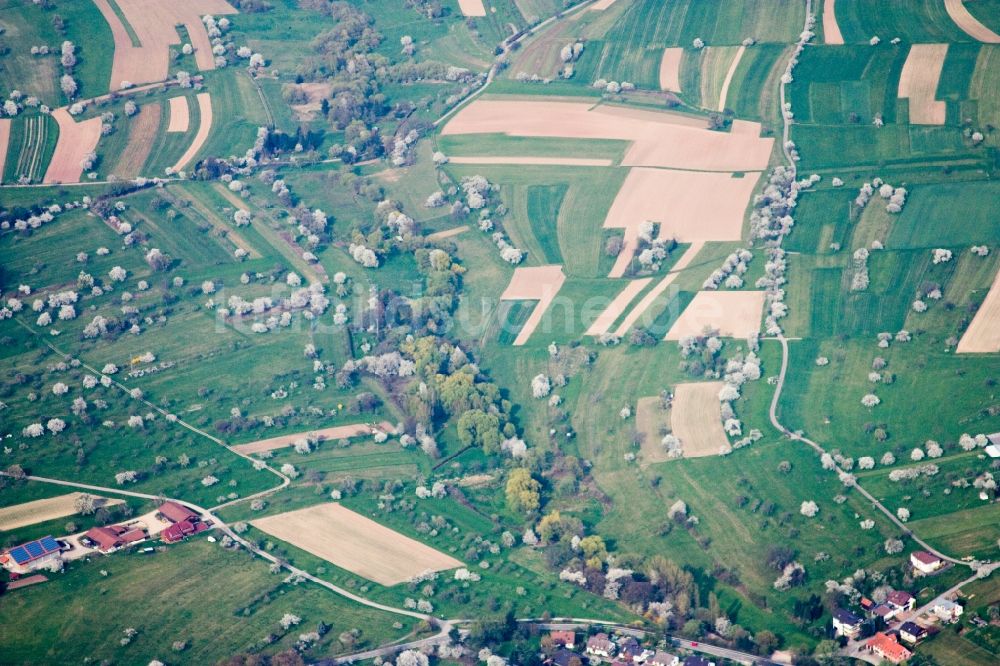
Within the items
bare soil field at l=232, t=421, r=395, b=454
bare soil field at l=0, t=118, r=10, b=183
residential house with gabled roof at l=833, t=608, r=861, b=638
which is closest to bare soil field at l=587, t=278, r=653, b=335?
bare soil field at l=232, t=421, r=395, b=454

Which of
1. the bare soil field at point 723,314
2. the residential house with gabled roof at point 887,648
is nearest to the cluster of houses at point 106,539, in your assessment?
the bare soil field at point 723,314

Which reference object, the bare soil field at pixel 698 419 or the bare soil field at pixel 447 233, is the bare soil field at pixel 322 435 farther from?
the bare soil field at pixel 447 233

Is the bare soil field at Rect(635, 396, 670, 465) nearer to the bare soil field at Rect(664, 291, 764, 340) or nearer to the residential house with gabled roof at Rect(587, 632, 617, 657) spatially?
the bare soil field at Rect(664, 291, 764, 340)

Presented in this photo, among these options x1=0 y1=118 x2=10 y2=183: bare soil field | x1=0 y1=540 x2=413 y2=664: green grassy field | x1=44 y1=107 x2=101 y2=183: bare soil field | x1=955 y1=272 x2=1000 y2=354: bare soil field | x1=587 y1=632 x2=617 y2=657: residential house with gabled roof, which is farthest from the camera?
x1=0 y1=118 x2=10 y2=183: bare soil field

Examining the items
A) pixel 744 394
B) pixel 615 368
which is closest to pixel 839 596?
pixel 744 394

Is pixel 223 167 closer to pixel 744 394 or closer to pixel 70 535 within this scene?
pixel 70 535

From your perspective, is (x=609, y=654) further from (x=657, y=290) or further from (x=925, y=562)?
(x=657, y=290)
